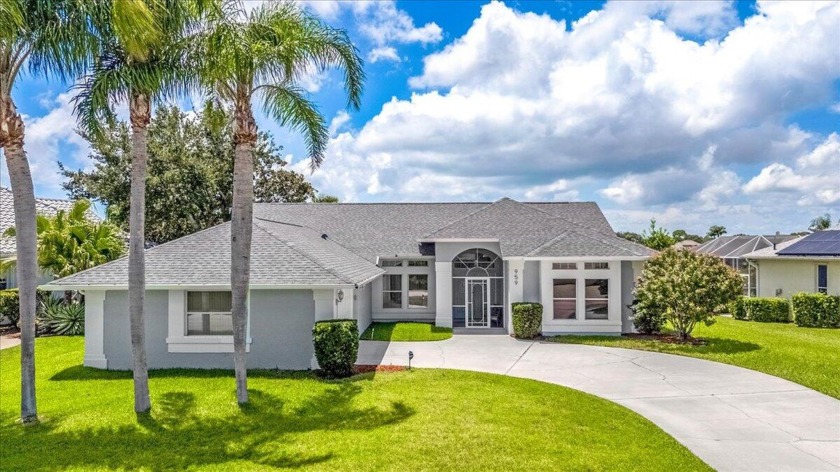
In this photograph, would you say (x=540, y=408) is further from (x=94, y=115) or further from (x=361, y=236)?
(x=361, y=236)

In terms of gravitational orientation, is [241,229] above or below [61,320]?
above

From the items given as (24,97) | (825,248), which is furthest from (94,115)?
(825,248)

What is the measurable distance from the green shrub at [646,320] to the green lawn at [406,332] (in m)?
7.15

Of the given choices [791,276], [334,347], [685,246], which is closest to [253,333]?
[334,347]

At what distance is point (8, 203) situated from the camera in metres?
25.4

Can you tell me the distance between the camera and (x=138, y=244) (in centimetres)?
969

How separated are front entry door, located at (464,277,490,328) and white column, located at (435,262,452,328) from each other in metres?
0.88

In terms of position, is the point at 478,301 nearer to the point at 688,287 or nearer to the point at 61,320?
the point at 688,287

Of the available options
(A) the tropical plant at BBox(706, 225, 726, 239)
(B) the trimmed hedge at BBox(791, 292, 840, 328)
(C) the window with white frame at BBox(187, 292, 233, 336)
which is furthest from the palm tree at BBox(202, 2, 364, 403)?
(A) the tropical plant at BBox(706, 225, 726, 239)

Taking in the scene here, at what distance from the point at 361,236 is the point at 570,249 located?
10.9m

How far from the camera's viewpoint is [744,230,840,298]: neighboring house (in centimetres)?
2256

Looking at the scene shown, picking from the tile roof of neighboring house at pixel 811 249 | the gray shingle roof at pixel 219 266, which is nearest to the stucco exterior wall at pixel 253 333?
the gray shingle roof at pixel 219 266

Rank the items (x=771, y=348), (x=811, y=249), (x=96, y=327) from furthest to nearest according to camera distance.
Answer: (x=811, y=249)
(x=771, y=348)
(x=96, y=327)

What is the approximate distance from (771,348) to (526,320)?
7928 millimetres
